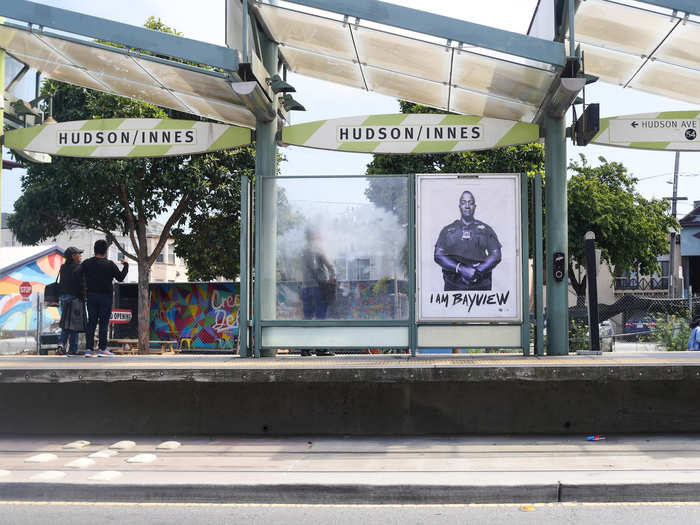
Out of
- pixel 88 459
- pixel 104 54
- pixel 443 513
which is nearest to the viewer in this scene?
pixel 443 513

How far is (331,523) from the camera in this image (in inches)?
205

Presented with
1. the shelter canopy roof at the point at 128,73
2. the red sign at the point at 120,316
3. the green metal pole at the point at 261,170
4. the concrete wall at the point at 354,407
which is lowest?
the concrete wall at the point at 354,407

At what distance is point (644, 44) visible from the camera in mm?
8961

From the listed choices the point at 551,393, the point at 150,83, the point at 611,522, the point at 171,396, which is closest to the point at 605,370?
the point at 551,393

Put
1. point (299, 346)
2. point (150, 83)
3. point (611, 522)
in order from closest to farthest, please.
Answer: point (611, 522) < point (299, 346) < point (150, 83)

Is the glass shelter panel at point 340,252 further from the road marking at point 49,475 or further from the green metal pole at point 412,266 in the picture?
the road marking at point 49,475

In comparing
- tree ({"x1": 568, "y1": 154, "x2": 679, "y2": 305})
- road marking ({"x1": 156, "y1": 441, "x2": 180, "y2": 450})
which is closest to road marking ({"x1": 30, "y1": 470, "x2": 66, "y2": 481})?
road marking ({"x1": 156, "y1": 441, "x2": 180, "y2": 450})

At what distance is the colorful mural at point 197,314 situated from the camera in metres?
27.3

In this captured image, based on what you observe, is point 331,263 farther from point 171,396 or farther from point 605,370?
point 605,370

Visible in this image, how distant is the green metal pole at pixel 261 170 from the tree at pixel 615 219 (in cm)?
2586

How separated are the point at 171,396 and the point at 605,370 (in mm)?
4665

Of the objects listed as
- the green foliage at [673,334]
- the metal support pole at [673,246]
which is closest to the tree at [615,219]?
the metal support pole at [673,246]

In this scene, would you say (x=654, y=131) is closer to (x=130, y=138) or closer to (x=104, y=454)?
(x=130, y=138)

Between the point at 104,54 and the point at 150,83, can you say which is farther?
the point at 150,83
